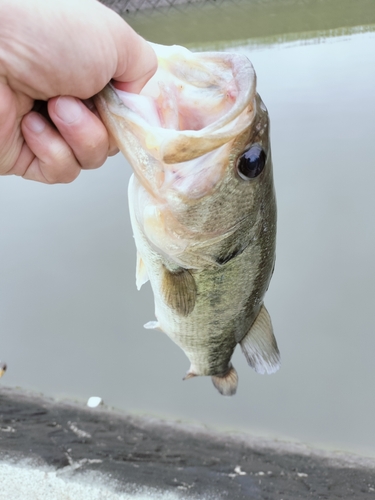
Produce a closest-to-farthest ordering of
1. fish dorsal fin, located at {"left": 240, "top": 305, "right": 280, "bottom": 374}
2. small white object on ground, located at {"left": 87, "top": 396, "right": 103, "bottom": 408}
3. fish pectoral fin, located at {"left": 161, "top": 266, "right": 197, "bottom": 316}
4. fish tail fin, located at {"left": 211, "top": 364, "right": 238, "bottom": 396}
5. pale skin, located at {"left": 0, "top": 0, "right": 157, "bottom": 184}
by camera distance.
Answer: pale skin, located at {"left": 0, "top": 0, "right": 157, "bottom": 184} < fish pectoral fin, located at {"left": 161, "top": 266, "right": 197, "bottom": 316} < fish dorsal fin, located at {"left": 240, "top": 305, "right": 280, "bottom": 374} < fish tail fin, located at {"left": 211, "top": 364, "right": 238, "bottom": 396} < small white object on ground, located at {"left": 87, "top": 396, "right": 103, "bottom": 408}

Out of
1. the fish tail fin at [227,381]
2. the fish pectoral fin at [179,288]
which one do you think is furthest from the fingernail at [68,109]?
the fish tail fin at [227,381]

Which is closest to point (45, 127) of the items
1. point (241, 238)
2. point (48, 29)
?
point (48, 29)

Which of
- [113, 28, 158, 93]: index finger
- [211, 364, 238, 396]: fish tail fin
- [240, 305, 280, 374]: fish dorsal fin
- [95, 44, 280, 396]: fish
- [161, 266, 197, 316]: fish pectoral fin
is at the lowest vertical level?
[211, 364, 238, 396]: fish tail fin

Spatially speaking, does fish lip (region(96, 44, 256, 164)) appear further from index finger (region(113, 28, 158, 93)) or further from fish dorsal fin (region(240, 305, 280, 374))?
fish dorsal fin (region(240, 305, 280, 374))

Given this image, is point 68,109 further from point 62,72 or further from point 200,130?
point 200,130

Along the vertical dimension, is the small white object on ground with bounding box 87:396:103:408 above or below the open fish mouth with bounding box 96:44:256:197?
below

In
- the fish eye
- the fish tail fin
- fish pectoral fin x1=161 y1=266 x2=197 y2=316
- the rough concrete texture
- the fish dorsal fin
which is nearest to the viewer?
the fish eye

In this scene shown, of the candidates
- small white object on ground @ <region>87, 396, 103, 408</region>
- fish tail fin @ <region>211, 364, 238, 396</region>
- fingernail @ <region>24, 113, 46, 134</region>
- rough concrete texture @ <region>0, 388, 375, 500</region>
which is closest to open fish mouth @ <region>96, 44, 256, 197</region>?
fingernail @ <region>24, 113, 46, 134</region>

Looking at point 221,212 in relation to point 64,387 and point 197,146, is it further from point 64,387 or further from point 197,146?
point 64,387

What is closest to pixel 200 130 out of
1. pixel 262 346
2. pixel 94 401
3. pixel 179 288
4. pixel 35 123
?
pixel 35 123
